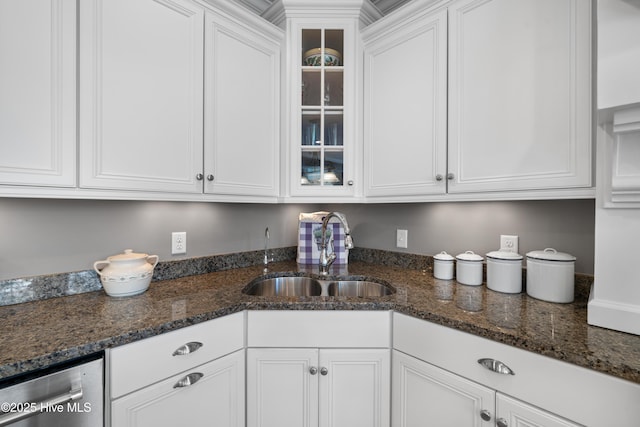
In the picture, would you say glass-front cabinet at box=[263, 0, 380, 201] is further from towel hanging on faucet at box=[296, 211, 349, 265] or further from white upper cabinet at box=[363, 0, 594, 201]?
towel hanging on faucet at box=[296, 211, 349, 265]

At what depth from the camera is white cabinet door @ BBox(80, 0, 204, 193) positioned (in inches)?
42.4

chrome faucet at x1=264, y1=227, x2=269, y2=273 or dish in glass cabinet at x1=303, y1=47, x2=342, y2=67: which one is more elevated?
dish in glass cabinet at x1=303, y1=47, x2=342, y2=67

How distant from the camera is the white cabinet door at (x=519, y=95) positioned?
1.04 meters

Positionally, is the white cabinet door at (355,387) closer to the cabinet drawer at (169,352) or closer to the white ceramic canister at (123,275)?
the cabinet drawer at (169,352)

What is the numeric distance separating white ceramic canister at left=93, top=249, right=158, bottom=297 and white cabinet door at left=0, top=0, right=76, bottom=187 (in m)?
0.37

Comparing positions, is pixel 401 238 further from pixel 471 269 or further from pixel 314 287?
pixel 314 287

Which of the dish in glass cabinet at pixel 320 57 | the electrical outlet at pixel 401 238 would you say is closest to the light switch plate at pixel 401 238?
the electrical outlet at pixel 401 238

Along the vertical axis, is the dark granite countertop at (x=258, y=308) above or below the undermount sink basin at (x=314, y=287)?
above

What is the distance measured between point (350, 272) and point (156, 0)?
157 centimetres

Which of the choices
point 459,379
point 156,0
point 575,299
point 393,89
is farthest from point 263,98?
point 575,299

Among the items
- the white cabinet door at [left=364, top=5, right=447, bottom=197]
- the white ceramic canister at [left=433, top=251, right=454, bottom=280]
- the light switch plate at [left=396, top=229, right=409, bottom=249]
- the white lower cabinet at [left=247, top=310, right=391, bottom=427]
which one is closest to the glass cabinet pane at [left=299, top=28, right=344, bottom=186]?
the white cabinet door at [left=364, top=5, right=447, bottom=197]

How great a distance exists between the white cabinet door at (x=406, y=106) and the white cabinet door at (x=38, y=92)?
52.3 inches

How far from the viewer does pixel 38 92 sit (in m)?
0.97

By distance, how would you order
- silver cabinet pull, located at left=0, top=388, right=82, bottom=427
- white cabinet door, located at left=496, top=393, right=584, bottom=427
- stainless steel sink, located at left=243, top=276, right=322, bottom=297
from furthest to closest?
stainless steel sink, located at left=243, top=276, right=322, bottom=297 < white cabinet door, located at left=496, top=393, right=584, bottom=427 < silver cabinet pull, located at left=0, top=388, right=82, bottom=427
